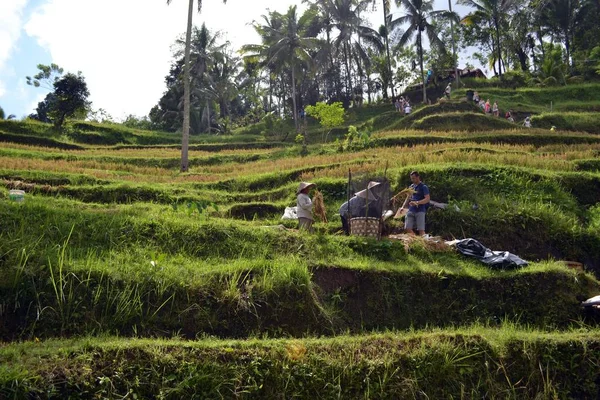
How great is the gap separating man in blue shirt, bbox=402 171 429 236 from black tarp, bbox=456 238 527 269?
3.29 feet

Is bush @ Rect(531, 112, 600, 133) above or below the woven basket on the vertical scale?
above

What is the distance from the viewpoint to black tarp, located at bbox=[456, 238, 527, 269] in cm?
937

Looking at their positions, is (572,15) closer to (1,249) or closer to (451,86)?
(451,86)

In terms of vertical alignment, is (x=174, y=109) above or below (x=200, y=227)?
above

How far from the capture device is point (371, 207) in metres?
10.6

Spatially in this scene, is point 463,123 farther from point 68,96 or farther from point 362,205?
point 68,96

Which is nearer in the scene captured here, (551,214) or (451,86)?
(551,214)

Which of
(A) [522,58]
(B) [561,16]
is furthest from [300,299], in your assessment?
(A) [522,58]

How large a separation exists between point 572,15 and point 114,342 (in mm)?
41489

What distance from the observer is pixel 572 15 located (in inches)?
1528

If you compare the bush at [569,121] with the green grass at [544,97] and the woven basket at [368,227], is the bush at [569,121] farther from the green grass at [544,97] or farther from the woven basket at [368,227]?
the woven basket at [368,227]

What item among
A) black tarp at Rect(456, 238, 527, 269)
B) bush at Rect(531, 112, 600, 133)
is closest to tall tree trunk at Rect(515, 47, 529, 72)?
bush at Rect(531, 112, 600, 133)

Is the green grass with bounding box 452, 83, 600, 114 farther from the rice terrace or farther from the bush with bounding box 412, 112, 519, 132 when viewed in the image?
the rice terrace

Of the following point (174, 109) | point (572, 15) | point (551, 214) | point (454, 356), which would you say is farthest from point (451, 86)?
point (454, 356)
